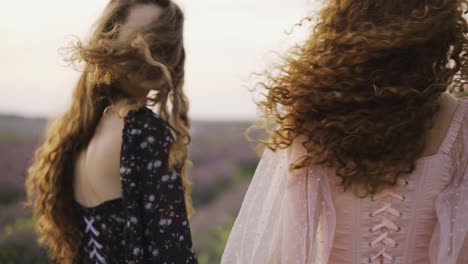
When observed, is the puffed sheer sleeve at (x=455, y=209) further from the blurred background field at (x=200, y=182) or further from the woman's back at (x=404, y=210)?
the blurred background field at (x=200, y=182)

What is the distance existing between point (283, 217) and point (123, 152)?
56cm

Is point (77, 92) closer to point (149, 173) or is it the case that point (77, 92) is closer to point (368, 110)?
point (149, 173)

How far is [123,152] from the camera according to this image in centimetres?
215

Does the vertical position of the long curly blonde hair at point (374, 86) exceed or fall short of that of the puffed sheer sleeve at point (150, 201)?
it exceeds it

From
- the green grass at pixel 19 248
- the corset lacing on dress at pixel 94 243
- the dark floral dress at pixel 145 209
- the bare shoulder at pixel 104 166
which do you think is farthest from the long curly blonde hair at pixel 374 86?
the green grass at pixel 19 248

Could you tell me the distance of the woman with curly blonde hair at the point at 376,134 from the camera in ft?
6.43

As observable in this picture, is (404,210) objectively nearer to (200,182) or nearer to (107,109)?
(107,109)

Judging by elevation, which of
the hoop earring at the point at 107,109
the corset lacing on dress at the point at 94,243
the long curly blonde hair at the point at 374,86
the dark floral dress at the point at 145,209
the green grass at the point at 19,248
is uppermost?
the long curly blonde hair at the point at 374,86

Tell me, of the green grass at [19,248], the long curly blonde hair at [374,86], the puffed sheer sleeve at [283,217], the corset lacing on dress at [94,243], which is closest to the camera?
the long curly blonde hair at [374,86]

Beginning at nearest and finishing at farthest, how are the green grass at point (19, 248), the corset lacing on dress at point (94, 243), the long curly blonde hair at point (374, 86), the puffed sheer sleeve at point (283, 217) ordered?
the long curly blonde hair at point (374, 86) → the puffed sheer sleeve at point (283, 217) → the corset lacing on dress at point (94, 243) → the green grass at point (19, 248)

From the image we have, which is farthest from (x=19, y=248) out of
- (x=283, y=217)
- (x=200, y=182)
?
(x=283, y=217)

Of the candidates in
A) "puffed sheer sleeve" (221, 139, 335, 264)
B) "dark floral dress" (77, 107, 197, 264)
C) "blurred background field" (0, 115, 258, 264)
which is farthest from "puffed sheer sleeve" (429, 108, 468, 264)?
"blurred background field" (0, 115, 258, 264)

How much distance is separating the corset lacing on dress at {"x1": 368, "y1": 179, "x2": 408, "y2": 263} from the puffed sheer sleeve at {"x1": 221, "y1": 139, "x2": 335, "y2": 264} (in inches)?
5.2

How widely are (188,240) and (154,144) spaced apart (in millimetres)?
331
